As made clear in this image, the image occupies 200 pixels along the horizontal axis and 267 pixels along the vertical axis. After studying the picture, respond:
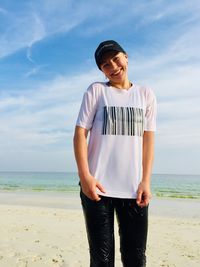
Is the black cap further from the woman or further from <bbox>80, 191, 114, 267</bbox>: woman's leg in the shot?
<bbox>80, 191, 114, 267</bbox>: woman's leg

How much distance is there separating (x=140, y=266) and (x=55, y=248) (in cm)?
419

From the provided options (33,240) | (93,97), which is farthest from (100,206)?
(33,240)

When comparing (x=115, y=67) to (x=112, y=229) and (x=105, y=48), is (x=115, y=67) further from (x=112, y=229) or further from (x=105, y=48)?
(x=112, y=229)

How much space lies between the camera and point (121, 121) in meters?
2.52

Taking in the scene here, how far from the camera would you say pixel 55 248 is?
21.2 feet

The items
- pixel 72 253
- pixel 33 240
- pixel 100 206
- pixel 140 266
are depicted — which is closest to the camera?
pixel 100 206

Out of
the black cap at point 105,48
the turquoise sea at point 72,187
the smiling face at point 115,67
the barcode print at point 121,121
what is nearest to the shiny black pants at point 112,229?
the barcode print at point 121,121

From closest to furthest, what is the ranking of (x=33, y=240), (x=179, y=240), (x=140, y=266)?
1. (x=140, y=266)
2. (x=33, y=240)
3. (x=179, y=240)

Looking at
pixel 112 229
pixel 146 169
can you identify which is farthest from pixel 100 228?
pixel 146 169

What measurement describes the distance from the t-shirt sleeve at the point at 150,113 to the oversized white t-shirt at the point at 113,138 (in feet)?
0.37

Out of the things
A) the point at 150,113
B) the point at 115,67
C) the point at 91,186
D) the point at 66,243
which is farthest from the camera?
the point at 66,243

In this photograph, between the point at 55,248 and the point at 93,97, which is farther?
the point at 55,248

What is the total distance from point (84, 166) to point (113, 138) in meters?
0.29

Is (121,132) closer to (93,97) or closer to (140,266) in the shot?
(93,97)
